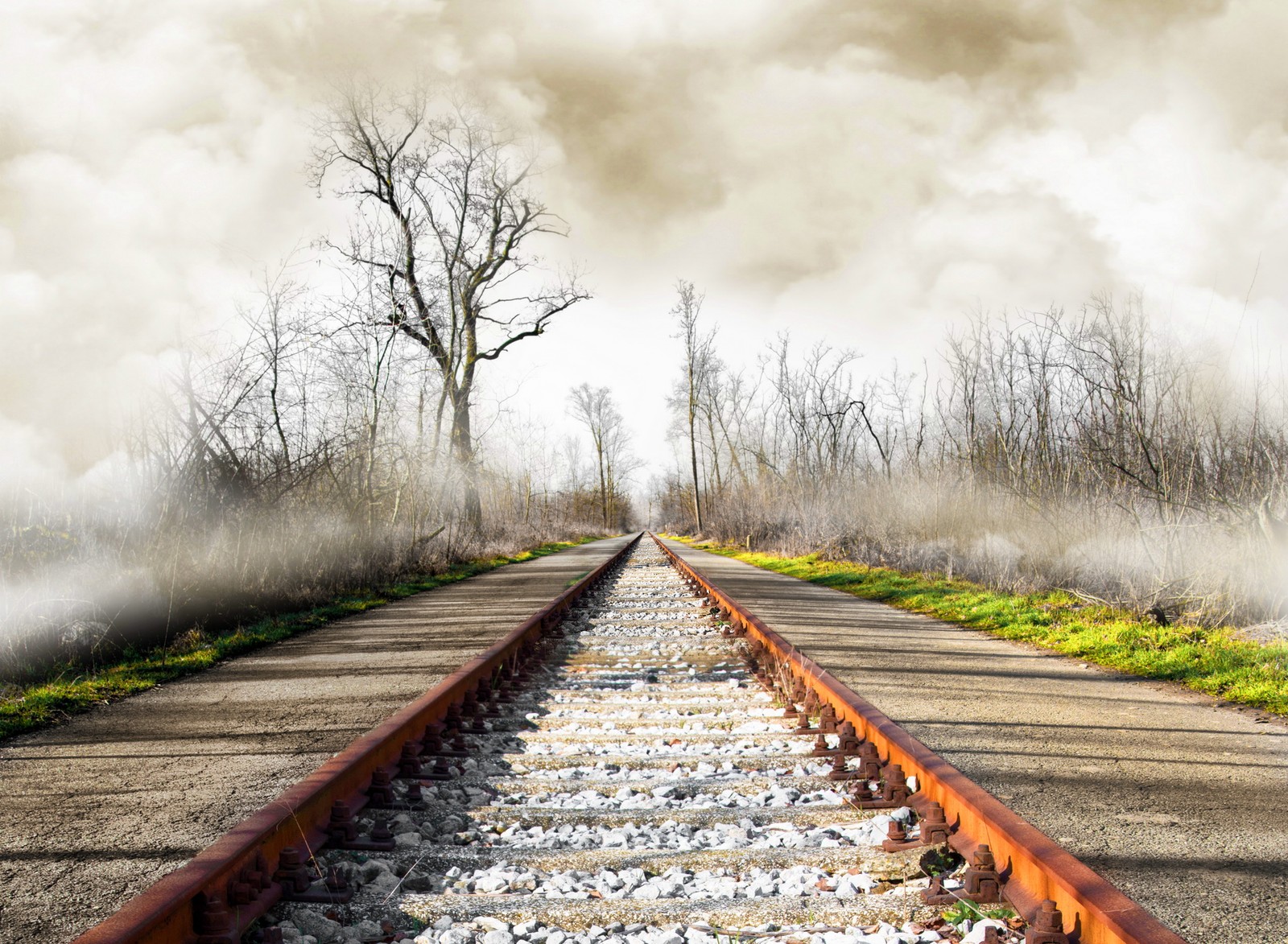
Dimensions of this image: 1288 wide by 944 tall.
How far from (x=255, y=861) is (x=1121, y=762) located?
353 centimetres

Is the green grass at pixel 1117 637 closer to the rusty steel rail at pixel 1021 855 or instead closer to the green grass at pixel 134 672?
the rusty steel rail at pixel 1021 855

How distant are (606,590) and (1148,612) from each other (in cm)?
813

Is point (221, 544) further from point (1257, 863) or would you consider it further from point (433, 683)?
point (1257, 863)

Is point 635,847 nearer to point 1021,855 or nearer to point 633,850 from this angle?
point 633,850

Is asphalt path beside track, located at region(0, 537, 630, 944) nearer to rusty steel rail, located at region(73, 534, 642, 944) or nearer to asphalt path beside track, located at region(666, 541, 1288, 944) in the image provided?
rusty steel rail, located at region(73, 534, 642, 944)

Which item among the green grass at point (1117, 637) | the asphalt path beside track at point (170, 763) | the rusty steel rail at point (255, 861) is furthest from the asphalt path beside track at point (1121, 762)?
the asphalt path beside track at point (170, 763)

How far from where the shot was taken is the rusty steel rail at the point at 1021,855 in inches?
75.5

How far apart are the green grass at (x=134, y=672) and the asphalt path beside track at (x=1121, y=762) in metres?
4.74

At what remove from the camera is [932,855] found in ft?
8.79

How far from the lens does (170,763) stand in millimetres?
3979

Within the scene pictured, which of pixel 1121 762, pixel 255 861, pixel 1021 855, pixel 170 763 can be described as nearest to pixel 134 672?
pixel 170 763

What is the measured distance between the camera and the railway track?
2.22m

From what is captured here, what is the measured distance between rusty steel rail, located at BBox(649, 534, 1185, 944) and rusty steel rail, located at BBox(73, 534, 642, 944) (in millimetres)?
1951

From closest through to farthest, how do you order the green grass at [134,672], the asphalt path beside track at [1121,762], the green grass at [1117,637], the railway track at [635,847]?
the railway track at [635,847] → the asphalt path beside track at [1121,762] → the green grass at [134,672] → the green grass at [1117,637]
